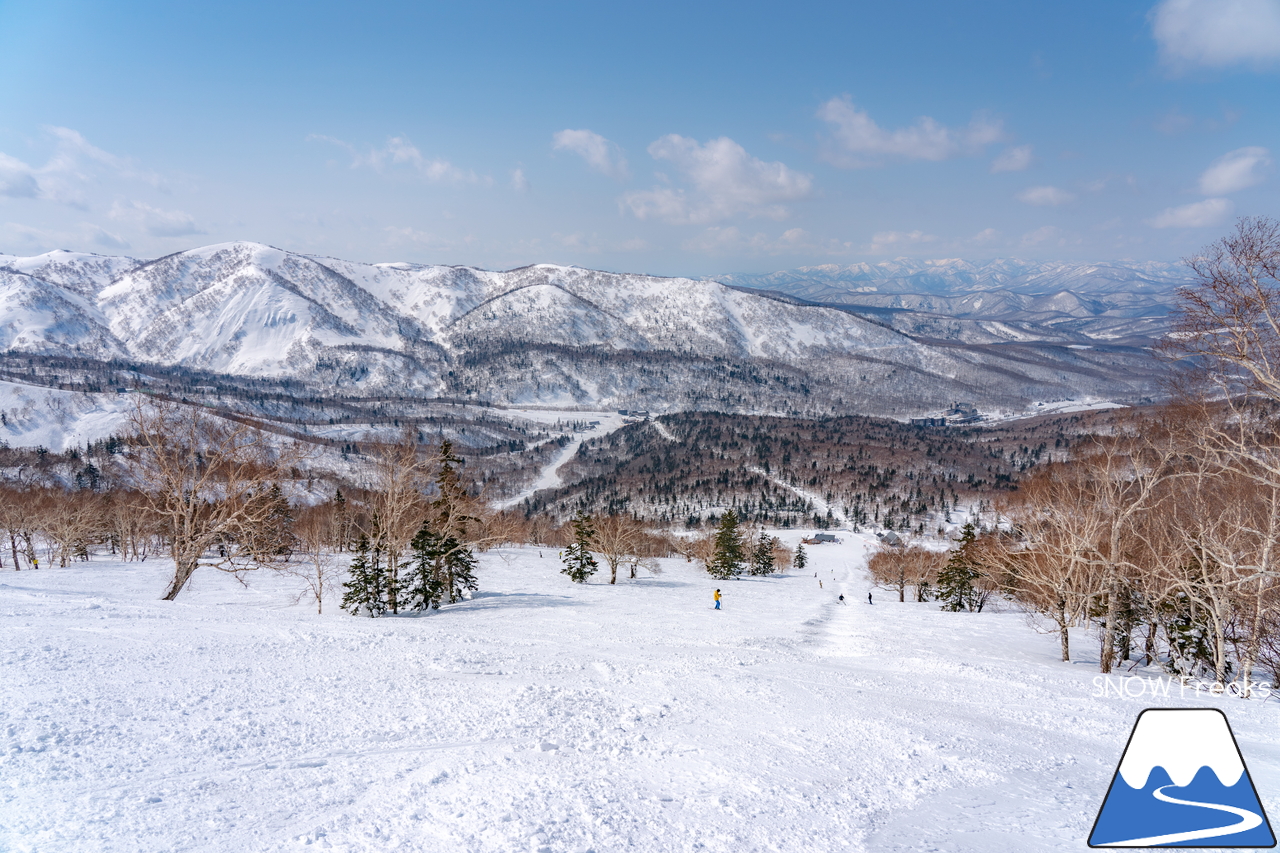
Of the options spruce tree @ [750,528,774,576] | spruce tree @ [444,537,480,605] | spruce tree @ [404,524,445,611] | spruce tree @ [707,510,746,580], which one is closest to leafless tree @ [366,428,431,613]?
spruce tree @ [404,524,445,611]

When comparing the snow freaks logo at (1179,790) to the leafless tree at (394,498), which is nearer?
the snow freaks logo at (1179,790)

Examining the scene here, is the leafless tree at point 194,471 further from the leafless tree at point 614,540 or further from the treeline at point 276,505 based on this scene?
the leafless tree at point 614,540

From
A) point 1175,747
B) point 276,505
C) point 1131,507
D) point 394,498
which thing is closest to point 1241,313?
point 1175,747

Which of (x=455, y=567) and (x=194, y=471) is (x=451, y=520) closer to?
(x=455, y=567)

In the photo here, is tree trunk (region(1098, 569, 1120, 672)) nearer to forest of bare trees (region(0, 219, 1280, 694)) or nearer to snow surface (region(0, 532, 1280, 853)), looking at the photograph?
forest of bare trees (region(0, 219, 1280, 694))

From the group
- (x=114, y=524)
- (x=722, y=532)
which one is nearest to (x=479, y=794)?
(x=722, y=532)

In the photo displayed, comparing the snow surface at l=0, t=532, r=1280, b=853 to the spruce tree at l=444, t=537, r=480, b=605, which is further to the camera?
the spruce tree at l=444, t=537, r=480, b=605

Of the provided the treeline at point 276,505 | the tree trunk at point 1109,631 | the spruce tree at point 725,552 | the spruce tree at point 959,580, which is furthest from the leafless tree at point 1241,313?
the spruce tree at point 725,552

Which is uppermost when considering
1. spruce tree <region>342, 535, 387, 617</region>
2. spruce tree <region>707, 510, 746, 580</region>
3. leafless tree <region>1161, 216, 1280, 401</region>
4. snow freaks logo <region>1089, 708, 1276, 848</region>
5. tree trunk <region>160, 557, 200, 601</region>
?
leafless tree <region>1161, 216, 1280, 401</region>
